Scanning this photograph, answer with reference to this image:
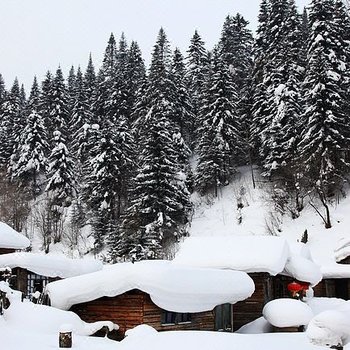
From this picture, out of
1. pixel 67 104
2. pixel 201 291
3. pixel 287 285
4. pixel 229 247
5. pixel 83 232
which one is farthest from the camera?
pixel 67 104

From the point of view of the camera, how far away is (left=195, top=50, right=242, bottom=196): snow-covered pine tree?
44594 millimetres

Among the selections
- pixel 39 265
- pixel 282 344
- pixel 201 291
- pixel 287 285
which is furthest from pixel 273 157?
pixel 282 344

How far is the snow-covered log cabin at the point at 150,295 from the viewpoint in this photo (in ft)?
51.6

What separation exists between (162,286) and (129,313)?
179cm

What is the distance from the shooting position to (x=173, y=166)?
3878 centimetres

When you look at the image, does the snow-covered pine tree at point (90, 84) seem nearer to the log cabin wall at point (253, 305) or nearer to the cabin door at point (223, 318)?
the log cabin wall at point (253, 305)

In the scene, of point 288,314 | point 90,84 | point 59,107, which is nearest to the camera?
point 288,314

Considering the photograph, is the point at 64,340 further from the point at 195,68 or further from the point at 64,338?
the point at 195,68

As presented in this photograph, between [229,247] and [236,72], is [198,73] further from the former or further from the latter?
[229,247]

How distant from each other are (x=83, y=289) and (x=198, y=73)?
4438 cm

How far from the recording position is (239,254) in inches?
813

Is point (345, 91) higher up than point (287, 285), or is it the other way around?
point (345, 91)

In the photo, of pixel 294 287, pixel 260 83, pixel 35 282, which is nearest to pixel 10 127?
pixel 260 83

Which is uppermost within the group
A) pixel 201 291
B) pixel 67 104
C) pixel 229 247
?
pixel 67 104
